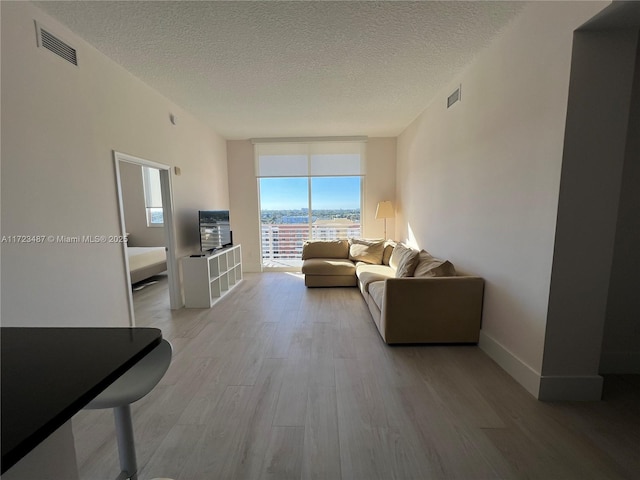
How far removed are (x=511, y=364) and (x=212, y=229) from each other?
3916 millimetres

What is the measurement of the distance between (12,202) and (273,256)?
4.48 meters

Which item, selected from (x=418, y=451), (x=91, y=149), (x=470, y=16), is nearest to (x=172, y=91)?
(x=91, y=149)

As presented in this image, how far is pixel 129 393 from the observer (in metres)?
1.02

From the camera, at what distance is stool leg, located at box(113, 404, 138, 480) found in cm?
110

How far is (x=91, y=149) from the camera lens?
235 cm

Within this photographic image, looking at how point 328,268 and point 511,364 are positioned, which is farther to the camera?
point 328,268

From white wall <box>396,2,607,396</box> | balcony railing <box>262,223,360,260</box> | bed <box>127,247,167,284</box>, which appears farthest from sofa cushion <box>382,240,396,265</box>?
bed <box>127,247,167,284</box>

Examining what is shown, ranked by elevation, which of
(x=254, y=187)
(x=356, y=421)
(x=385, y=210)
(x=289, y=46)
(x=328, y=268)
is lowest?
(x=356, y=421)

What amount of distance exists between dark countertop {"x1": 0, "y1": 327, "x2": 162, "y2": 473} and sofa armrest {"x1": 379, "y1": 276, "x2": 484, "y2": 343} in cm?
214

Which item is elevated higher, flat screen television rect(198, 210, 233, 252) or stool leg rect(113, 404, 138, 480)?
flat screen television rect(198, 210, 233, 252)

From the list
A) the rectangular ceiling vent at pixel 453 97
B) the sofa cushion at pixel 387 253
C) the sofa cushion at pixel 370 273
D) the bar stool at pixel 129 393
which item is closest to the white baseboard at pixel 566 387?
the sofa cushion at pixel 370 273

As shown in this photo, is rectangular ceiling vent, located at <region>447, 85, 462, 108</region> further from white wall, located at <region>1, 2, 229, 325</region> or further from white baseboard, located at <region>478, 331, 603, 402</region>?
white wall, located at <region>1, 2, 229, 325</region>

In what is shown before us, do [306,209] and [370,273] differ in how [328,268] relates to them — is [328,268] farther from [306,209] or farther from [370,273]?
[306,209]

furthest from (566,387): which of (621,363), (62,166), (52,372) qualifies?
(62,166)
